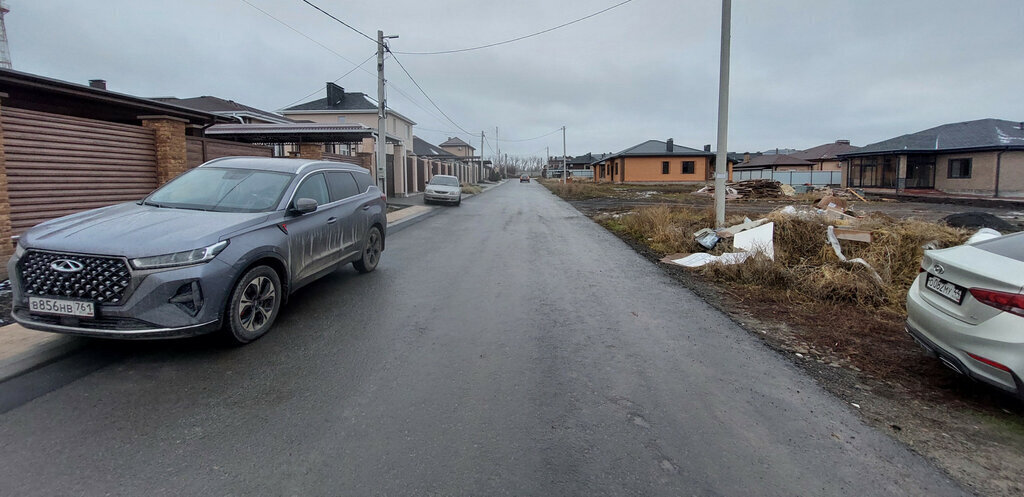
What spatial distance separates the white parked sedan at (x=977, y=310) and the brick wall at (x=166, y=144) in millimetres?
11525

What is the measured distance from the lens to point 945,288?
3994 millimetres

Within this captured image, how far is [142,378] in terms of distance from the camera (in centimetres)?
398

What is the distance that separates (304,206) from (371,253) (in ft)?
8.80

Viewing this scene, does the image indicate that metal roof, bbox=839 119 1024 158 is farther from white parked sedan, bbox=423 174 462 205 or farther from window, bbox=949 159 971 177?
white parked sedan, bbox=423 174 462 205

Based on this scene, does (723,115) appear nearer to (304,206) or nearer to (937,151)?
(304,206)

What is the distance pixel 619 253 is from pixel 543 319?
17.9ft

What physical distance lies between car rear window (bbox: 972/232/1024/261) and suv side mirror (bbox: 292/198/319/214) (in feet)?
19.7

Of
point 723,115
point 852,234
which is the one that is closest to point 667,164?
point 723,115

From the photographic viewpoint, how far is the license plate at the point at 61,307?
3.94 meters

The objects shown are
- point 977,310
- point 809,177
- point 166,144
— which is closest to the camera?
point 977,310

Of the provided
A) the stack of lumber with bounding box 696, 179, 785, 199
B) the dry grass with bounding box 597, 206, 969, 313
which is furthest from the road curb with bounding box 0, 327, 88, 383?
the stack of lumber with bounding box 696, 179, 785, 199

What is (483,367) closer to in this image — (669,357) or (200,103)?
(669,357)

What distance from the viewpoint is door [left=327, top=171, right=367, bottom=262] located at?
6922 millimetres

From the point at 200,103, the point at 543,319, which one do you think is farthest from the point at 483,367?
the point at 200,103
